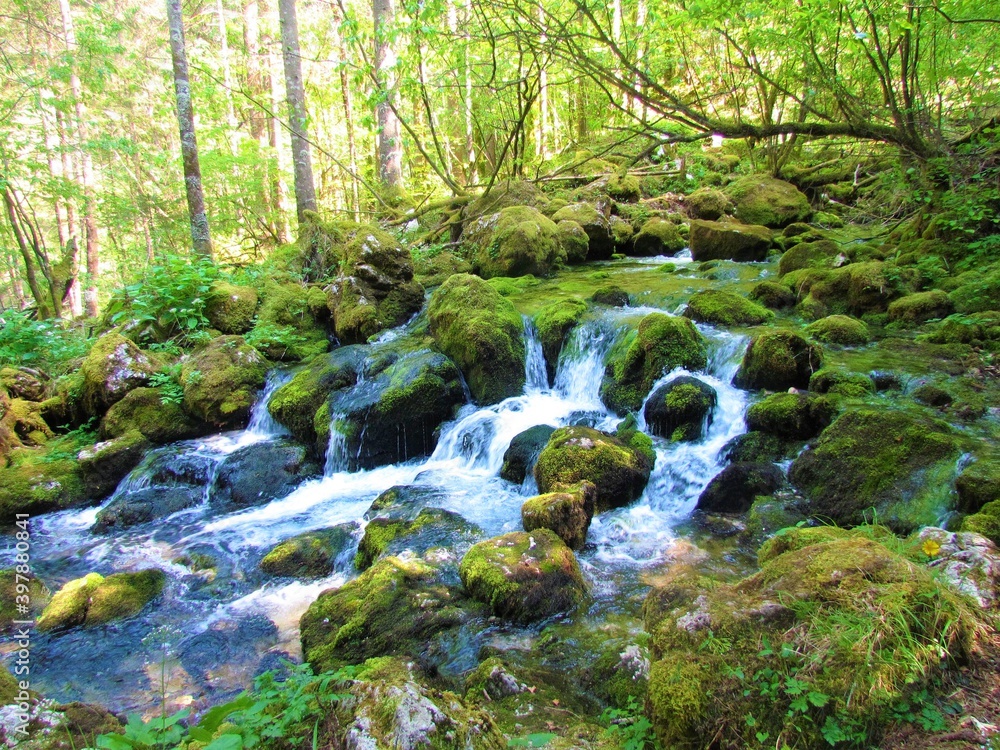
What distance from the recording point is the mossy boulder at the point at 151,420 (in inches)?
323

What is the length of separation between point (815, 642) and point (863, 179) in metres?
15.4

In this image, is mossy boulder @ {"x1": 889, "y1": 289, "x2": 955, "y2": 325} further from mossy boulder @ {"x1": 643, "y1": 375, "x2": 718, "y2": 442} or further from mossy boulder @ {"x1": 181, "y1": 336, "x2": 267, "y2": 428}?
mossy boulder @ {"x1": 181, "y1": 336, "x2": 267, "y2": 428}

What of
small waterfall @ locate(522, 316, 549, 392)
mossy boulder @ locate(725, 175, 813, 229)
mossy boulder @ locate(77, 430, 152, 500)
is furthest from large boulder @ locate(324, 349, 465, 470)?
mossy boulder @ locate(725, 175, 813, 229)

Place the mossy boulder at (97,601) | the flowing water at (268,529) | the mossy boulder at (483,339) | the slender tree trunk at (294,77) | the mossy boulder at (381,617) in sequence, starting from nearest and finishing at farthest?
the mossy boulder at (381,617) < the flowing water at (268,529) < the mossy boulder at (97,601) < the mossy boulder at (483,339) < the slender tree trunk at (294,77)

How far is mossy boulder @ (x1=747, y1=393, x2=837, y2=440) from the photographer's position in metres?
5.93

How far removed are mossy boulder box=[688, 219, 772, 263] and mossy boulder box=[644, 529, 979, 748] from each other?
10.3m

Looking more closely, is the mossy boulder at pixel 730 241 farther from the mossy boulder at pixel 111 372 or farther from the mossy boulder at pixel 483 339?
the mossy boulder at pixel 111 372

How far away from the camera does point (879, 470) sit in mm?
4973

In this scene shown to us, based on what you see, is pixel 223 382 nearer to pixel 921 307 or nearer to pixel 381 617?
pixel 381 617

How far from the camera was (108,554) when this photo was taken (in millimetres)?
6172

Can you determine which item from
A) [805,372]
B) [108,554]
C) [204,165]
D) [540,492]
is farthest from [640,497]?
[204,165]

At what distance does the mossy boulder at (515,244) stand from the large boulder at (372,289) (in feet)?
6.52

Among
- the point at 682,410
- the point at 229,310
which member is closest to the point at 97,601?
the point at 682,410

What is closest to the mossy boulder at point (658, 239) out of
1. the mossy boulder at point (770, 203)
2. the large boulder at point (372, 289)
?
the mossy boulder at point (770, 203)
